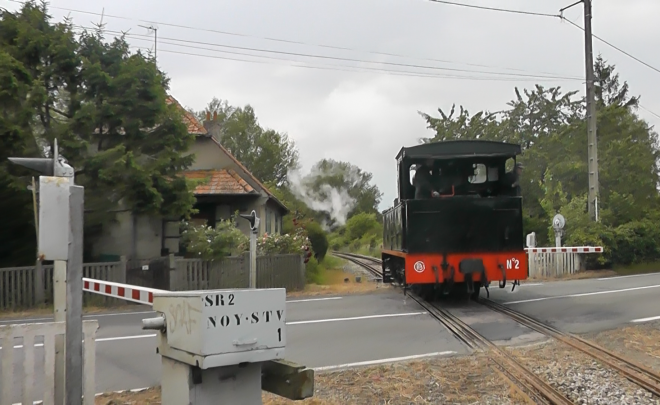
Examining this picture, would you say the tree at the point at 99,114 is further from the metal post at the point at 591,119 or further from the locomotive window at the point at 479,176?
the metal post at the point at 591,119

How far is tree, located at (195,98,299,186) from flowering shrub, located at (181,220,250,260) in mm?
37686

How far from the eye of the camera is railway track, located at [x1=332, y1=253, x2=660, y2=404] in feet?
20.9

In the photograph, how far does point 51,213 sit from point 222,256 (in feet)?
40.2

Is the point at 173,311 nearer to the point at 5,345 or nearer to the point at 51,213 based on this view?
the point at 51,213

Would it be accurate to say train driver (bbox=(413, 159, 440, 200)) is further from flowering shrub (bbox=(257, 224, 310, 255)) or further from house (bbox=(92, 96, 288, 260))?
house (bbox=(92, 96, 288, 260))

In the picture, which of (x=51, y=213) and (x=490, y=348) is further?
(x=490, y=348)

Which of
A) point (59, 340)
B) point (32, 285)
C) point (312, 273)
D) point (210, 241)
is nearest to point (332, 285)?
point (312, 273)

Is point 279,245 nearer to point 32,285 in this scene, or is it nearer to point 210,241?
point 210,241

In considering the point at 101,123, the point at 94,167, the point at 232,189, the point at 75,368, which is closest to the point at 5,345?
the point at 75,368

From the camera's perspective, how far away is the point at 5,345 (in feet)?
15.5

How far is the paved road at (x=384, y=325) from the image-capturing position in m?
8.21

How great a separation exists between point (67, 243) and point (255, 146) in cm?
5255

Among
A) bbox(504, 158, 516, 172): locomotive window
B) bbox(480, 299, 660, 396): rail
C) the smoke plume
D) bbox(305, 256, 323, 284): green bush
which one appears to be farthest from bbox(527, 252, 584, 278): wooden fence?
the smoke plume

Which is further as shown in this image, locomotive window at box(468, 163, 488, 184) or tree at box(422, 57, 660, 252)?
tree at box(422, 57, 660, 252)
